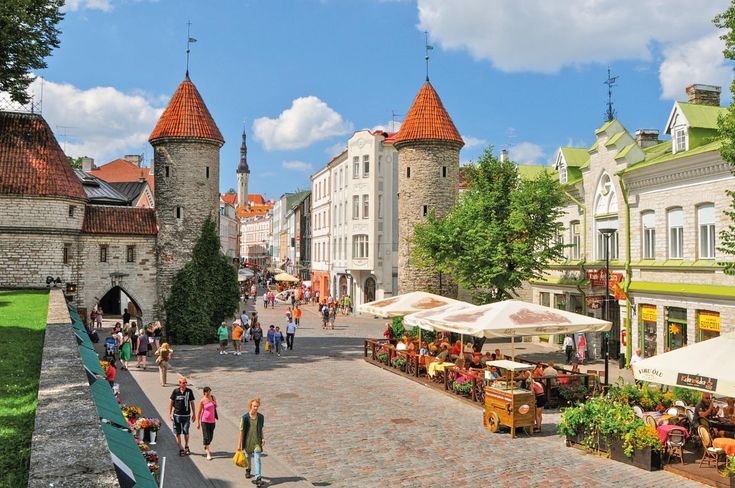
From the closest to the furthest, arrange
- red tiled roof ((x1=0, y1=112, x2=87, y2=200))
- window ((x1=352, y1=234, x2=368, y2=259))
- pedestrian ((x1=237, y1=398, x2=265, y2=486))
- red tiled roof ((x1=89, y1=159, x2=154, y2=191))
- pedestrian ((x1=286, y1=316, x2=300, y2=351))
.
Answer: pedestrian ((x1=237, y1=398, x2=265, y2=486)) < pedestrian ((x1=286, y1=316, x2=300, y2=351)) < red tiled roof ((x1=0, y1=112, x2=87, y2=200)) < window ((x1=352, y1=234, x2=368, y2=259)) < red tiled roof ((x1=89, y1=159, x2=154, y2=191))

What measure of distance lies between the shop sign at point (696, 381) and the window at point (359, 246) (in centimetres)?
3819

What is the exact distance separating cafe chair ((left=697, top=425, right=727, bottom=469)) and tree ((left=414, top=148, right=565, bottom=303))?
14957 millimetres

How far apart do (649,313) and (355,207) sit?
29.2m

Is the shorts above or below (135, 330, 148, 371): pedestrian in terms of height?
below

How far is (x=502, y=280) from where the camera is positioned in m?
28.1

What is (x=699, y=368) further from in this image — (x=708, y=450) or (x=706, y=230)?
(x=706, y=230)

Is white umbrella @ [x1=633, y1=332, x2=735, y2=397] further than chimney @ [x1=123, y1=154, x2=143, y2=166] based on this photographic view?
No

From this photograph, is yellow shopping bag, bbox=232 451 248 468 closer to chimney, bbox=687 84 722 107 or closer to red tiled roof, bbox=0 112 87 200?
chimney, bbox=687 84 722 107

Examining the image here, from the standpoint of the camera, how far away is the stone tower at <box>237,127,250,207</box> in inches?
7490

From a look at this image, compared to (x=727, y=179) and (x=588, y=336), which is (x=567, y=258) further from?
(x=727, y=179)

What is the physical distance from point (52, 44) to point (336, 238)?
30.3 meters

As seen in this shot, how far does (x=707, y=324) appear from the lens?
71.8 feet

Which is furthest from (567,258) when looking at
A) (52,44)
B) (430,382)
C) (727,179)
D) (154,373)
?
(52,44)

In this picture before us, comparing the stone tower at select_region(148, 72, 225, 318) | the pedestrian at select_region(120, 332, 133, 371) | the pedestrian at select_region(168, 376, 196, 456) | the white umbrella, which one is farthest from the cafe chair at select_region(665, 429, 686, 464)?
the stone tower at select_region(148, 72, 225, 318)
